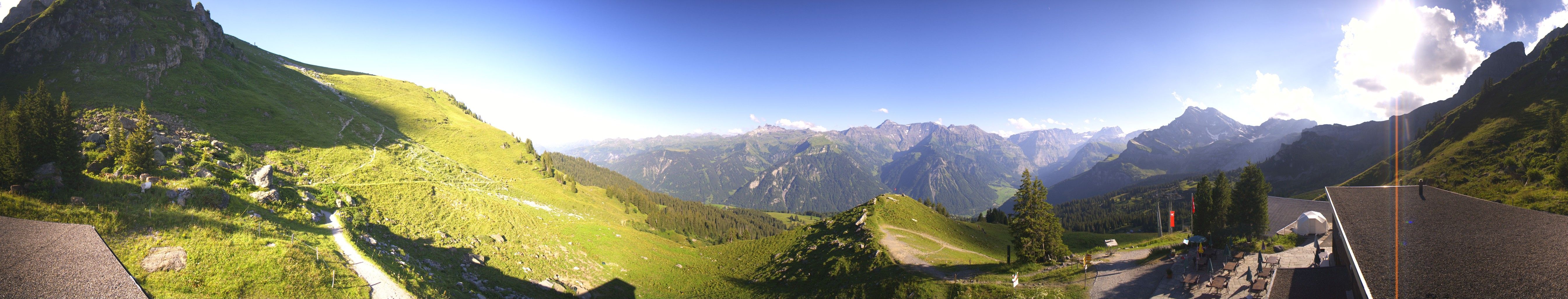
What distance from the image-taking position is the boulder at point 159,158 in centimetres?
1969

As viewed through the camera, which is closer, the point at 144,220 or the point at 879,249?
the point at 144,220

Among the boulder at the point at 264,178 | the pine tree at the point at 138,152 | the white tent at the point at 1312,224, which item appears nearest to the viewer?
the pine tree at the point at 138,152

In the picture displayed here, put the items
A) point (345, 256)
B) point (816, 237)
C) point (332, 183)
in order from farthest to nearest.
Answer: point (816, 237) → point (332, 183) → point (345, 256)

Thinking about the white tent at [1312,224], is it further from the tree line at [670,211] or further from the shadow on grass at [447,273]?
the tree line at [670,211]

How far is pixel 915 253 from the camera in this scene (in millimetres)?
36281

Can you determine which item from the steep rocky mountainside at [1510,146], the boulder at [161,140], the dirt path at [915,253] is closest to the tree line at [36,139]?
the boulder at [161,140]

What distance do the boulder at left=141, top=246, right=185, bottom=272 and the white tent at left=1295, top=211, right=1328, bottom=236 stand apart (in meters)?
49.7

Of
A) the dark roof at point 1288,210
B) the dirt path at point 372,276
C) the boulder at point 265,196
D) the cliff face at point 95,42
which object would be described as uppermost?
the cliff face at point 95,42

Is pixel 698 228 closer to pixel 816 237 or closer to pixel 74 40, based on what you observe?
pixel 816 237

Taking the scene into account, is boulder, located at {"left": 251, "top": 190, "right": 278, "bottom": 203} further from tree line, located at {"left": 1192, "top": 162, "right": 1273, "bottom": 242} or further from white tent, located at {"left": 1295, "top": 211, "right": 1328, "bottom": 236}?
tree line, located at {"left": 1192, "top": 162, "right": 1273, "bottom": 242}

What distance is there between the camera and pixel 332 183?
30688mm

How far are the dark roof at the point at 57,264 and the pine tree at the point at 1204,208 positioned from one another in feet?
214

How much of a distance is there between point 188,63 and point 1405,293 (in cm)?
7760

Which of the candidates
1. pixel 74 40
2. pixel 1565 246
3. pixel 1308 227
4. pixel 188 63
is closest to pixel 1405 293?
pixel 1565 246
